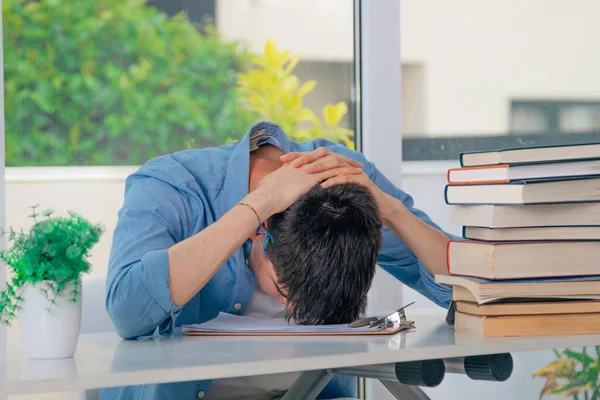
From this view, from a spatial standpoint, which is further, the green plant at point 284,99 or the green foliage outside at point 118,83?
the green plant at point 284,99

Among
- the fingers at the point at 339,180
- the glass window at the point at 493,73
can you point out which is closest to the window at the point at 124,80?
the glass window at the point at 493,73

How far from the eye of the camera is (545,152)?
1426 millimetres

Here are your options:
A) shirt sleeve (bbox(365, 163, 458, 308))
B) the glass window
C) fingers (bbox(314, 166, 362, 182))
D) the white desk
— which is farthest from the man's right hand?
the glass window

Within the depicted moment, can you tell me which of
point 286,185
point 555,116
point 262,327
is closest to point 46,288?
point 262,327

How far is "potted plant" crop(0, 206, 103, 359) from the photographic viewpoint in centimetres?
124

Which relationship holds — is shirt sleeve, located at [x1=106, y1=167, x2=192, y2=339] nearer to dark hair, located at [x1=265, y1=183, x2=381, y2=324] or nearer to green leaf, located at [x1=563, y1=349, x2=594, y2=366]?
dark hair, located at [x1=265, y1=183, x2=381, y2=324]

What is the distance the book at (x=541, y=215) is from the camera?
57.0 inches

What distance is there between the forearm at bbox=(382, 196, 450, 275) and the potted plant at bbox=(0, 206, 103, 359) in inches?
30.3

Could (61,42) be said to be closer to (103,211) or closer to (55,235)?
(103,211)

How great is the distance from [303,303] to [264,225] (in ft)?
0.62

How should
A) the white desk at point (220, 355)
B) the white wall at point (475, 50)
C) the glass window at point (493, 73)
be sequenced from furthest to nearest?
1. the glass window at point (493, 73)
2. the white wall at point (475, 50)
3. the white desk at point (220, 355)

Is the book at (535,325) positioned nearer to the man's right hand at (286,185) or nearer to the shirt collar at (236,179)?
the man's right hand at (286,185)

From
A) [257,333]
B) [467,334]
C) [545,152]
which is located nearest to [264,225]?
[257,333]

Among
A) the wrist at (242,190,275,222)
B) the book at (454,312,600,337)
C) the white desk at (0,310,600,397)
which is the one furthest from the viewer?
the wrist at (242,190,275,222)
